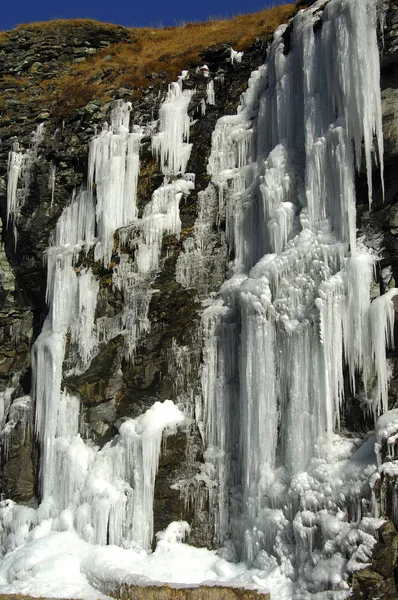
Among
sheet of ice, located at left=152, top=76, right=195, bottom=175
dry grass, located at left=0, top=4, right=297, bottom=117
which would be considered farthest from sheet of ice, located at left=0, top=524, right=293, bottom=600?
dry grass, located at left=0, top=4, right=297, bottom=117

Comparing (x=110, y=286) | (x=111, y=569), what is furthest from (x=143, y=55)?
(x=111, y=569)

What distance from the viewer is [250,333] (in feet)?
47.3

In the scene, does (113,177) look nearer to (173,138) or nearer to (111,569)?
(173,138)

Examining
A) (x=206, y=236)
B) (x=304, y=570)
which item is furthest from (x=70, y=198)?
(x=304, y=570)

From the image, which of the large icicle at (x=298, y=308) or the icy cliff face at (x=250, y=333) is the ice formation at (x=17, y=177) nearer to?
the icy cliff face at (x=250, y=333)

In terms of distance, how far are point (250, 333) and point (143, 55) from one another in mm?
14885

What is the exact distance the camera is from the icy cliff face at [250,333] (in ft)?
42.5

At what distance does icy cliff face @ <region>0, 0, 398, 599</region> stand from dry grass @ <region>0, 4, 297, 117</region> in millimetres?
2779

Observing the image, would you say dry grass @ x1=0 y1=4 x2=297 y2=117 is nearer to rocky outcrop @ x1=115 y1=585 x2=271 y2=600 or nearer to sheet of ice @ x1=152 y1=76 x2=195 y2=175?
sheet of ice @ x1=152 y1=76 x2=195 y2=175

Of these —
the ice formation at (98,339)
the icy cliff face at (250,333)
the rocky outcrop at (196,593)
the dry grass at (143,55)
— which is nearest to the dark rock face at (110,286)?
the icy cliff face at (250,333)

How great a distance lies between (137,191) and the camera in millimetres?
18969

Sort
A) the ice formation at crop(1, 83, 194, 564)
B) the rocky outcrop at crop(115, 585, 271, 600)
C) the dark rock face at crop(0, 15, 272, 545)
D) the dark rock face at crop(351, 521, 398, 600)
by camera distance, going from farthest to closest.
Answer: the dark rock face at crop(0, 15, 272, 545) < the ice formation at crop(1, 83, 194, 564) < the rocky outcrop at crop(115, 585, 271, 600) < the dark rock face at crop(351, 521, 398, 600)

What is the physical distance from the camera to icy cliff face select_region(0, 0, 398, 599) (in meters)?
12.9

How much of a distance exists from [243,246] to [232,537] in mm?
6333
